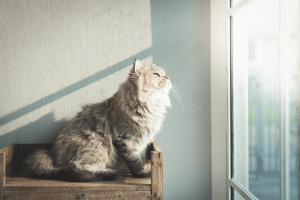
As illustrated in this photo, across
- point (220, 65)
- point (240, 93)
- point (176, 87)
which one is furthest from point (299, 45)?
point (176, 87)

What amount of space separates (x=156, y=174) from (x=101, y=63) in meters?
1.04

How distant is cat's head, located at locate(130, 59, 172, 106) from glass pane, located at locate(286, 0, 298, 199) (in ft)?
2.31

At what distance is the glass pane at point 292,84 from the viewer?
3.23ft

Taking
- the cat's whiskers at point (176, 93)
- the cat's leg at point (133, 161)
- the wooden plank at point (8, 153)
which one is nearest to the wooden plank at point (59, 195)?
the cat's leg at point (133, 161)

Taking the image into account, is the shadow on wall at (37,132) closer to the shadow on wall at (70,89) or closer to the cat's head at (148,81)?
the shadow on wall at (70,89)

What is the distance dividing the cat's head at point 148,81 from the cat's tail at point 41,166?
0.67 meters

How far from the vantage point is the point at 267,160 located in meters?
1.20

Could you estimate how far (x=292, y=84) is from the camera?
1.00 meters

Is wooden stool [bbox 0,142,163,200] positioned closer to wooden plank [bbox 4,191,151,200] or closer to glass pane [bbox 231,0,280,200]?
wooden plank [bbox 4,191,151,200]

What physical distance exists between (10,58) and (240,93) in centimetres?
179

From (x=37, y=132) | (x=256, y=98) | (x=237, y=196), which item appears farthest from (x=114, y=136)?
(x=237, y=196)

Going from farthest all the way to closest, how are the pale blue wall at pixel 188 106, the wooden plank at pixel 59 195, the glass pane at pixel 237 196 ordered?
the pale blue wall at pixel 188 106 → the glass pane at pixel 237 196 → the wooden plank at pixel 59 195

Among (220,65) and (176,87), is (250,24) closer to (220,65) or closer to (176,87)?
(220,65)

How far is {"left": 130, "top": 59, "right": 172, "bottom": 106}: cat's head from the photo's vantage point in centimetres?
138
